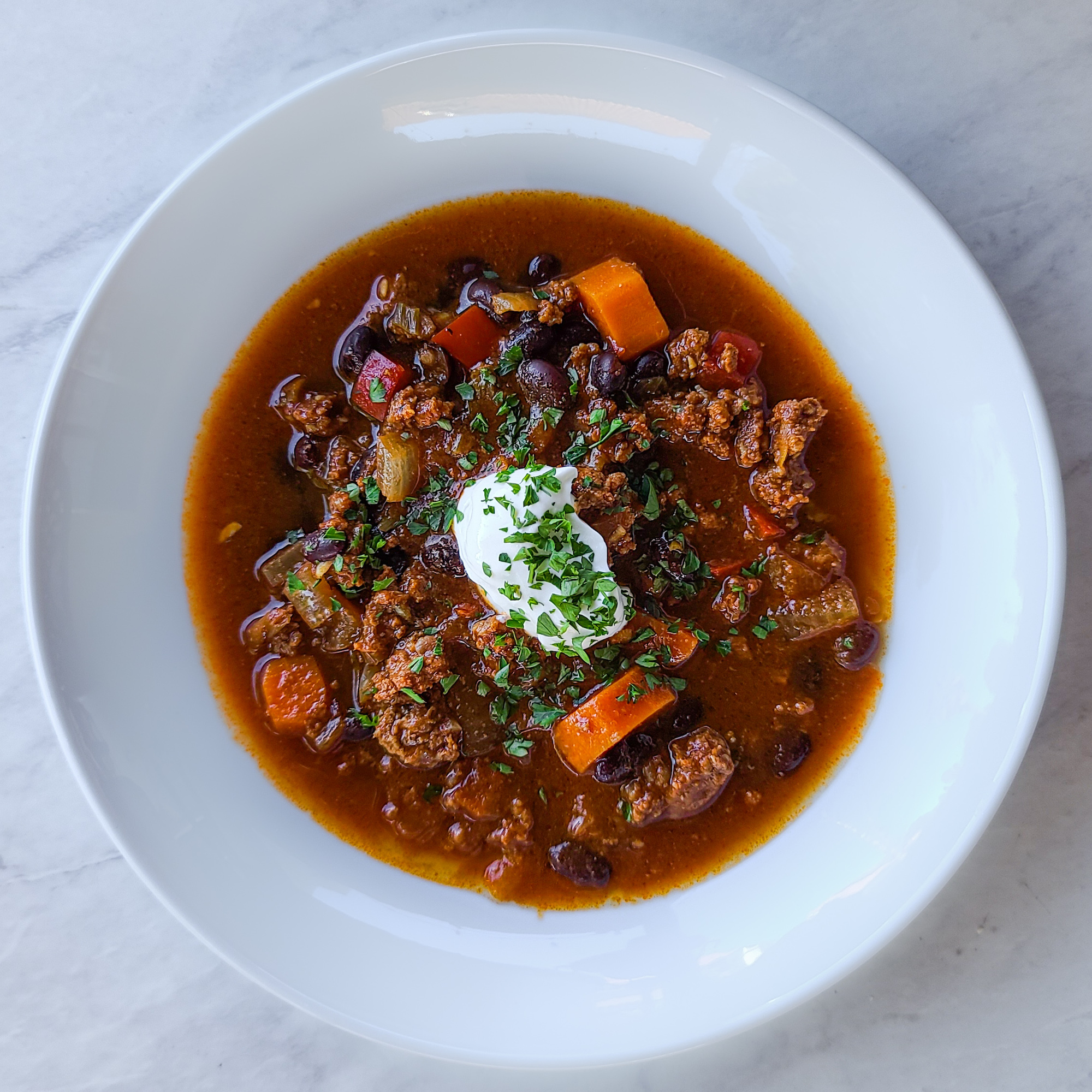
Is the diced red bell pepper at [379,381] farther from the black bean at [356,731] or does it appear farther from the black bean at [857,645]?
the black bean at [857,645]

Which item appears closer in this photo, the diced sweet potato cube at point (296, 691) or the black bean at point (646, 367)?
the black bean at point (646, 367)

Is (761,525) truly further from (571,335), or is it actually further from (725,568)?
(571,335)

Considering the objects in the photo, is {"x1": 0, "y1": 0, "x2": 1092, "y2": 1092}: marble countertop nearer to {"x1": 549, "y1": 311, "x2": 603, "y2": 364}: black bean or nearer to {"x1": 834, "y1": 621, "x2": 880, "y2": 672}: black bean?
{"x1": 834, "y1": 621, "x2": 880, "y2": 672}: black bean

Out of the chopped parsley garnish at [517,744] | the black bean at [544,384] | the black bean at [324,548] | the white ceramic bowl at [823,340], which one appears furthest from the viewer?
the chopped parsley garnish at [517,744]

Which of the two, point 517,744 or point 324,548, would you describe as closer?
point 324,548

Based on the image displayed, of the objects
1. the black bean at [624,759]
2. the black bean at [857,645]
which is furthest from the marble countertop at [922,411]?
the black bean at [624,759]

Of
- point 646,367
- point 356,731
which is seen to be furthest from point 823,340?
point 356,731
